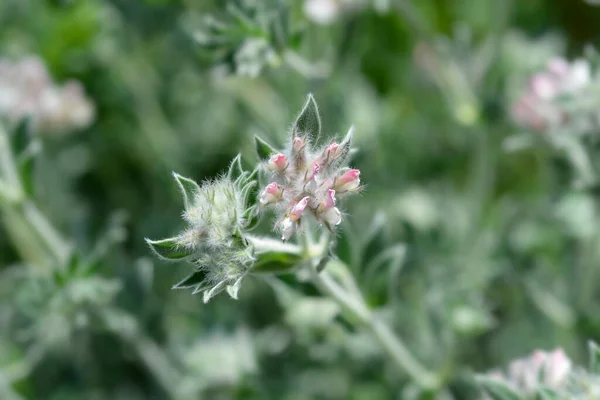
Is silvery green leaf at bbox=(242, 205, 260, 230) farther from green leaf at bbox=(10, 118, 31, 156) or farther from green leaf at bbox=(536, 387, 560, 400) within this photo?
green leaf at bbox=(10, 118, 31, 156)

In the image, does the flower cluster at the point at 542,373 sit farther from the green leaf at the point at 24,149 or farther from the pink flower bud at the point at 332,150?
the green leaf at the point at 24,149

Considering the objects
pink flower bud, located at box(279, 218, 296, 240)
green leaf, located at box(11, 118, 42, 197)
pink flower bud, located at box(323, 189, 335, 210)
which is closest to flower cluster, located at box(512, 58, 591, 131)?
pink flower bud, located at box(323, 189, 335, 210)

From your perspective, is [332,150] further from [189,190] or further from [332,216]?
[189,190]

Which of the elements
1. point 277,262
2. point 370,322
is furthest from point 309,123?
point 370,322

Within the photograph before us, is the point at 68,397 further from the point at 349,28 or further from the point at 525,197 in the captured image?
the point at 525,197

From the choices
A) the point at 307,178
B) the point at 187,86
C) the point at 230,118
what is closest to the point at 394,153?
the point at 230,118

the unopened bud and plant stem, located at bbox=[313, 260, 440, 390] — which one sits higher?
plant stem, located at bbox=[313, 260, 440, 390]

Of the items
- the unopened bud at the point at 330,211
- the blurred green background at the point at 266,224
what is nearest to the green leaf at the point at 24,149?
the blurred green background at the point at 266,224
